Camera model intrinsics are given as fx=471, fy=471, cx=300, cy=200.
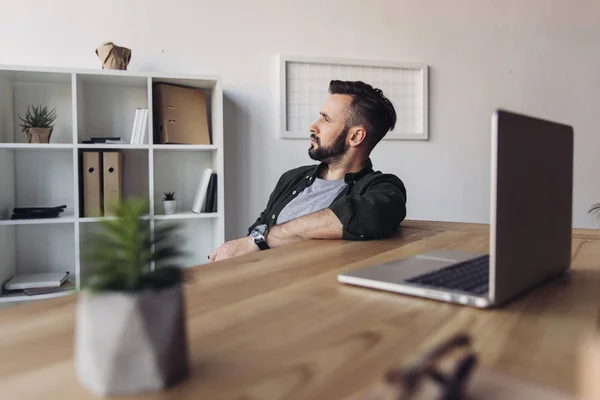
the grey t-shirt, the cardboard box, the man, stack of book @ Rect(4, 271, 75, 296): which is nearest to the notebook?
stack of book @ Rect(4, 271, 75, 296)

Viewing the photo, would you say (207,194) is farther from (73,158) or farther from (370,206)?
(370,206)

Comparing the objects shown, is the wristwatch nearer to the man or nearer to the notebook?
the man

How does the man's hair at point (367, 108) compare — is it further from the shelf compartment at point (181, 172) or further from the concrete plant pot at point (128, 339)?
the concrete plant pot at point (128, 339)

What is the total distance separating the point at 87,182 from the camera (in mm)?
2391

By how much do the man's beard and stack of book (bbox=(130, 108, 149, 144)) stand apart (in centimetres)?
93

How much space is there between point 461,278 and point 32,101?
258 centimetres

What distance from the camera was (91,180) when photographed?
2.39 meters

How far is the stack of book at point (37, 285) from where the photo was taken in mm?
2336

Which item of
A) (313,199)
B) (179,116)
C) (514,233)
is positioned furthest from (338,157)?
(514,233)

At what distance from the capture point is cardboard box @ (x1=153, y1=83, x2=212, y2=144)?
8.24ft

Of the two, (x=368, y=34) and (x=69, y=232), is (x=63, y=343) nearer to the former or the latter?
(x=69, y=232)

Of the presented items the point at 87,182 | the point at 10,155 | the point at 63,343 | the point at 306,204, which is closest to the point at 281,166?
the point at 306,204

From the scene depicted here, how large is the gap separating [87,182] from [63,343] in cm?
202

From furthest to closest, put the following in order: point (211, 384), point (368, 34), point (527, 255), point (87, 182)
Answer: point (368, 34), point (87, 182), point (527, 255), point (211, 384)
